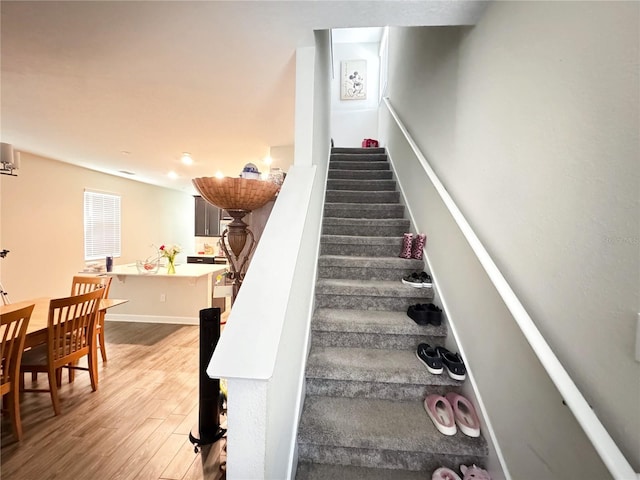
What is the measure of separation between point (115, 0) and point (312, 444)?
2109 mm

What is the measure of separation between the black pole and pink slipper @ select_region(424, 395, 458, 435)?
969 millimetres

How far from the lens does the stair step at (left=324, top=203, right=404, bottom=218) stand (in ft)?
8.66

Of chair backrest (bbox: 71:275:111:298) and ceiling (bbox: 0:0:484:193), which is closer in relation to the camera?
ceiling (bbox: 0:0:484:193)

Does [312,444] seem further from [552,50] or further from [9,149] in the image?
[9,149]

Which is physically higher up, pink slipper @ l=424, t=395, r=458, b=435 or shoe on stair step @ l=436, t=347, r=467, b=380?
shoe on stair step @ l=436, t=347, r=467, b=380

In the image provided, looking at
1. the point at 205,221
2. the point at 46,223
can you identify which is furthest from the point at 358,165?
the point at 205,221

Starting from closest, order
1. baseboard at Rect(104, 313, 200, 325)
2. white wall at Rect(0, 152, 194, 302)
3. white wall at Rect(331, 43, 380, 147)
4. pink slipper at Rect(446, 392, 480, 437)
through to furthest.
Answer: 1. pink slipper at Rect(446, 392, 480, 437)
2. white wall at Rect(0, 152, 194, 302)
3. baseboard at Rect(104, 313, 200, 325)
4. white wall at Rect(331, 43, 380, 147)

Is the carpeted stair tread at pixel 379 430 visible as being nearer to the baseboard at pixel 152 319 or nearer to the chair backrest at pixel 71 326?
the chair backrest at pixel 71 326

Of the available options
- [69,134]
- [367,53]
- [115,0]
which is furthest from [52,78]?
[367,53]

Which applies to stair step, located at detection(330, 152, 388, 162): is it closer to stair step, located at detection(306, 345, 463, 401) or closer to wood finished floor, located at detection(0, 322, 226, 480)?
stair step, located at detection(306, 345, 463, 401)

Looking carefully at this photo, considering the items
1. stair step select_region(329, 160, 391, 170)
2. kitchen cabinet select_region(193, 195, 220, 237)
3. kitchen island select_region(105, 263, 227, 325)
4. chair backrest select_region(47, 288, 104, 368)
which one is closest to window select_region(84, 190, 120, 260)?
kitchen island select_region(105, 263, 227, 325)

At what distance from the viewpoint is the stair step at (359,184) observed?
310cm

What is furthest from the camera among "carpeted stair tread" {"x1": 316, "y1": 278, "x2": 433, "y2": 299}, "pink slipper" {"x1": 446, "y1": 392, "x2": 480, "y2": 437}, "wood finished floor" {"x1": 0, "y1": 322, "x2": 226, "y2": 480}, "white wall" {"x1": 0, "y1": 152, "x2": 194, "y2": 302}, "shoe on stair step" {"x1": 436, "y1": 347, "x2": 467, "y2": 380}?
"white wall" {"x1": 0, "y1": 152, "x2": 194, "y2": 302}

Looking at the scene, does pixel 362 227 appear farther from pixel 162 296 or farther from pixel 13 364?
pixel 162 296
